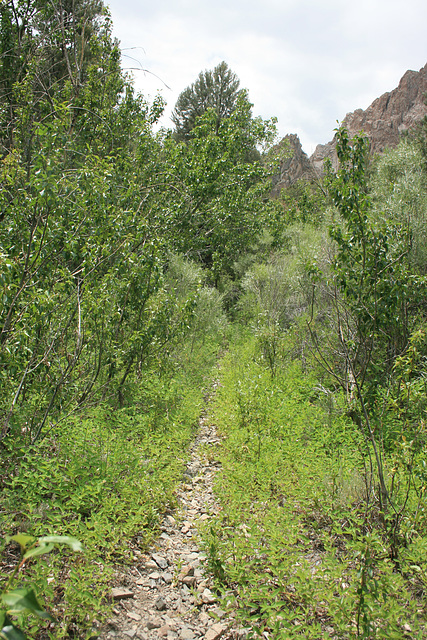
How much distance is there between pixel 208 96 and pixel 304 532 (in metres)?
28.8

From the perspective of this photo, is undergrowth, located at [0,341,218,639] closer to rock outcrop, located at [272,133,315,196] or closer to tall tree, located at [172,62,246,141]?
tall tree, located at [172,62,246,141]

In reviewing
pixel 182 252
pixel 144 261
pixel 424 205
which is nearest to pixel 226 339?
pixel 182 252

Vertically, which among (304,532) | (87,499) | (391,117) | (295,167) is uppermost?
(391,117)

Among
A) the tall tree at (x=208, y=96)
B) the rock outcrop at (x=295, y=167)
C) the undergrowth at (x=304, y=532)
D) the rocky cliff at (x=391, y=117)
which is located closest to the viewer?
the undergrowth at (x=304, y=532)

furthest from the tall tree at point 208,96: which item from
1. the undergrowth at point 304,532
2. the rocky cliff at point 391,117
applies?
the rocky cliff at point 391,117

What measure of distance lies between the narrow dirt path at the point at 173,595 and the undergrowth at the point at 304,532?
193 millimetres

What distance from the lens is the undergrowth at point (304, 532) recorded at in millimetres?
2324

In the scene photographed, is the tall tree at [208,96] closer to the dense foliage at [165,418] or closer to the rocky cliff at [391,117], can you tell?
the dense foliage at [165,418]

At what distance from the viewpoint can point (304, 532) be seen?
354 centimetres

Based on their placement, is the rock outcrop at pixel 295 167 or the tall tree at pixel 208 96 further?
the rock outcrop at pixel 295 167

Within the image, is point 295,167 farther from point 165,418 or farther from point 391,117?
point 165,418

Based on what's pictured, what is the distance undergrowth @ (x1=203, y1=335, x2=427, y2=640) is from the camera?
2324mm

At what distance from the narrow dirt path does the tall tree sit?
27.0 metres

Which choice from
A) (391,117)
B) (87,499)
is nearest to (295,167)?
(391,117)
